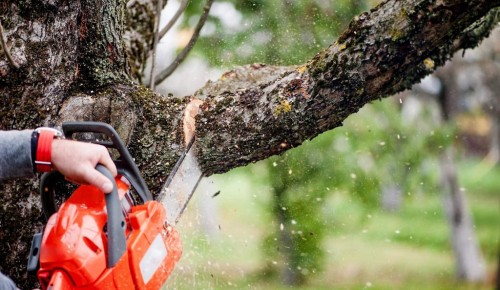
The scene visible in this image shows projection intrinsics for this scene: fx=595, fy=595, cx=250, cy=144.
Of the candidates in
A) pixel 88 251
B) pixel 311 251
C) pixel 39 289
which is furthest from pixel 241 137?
pixel 311 251

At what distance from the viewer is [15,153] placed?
4.61 feet

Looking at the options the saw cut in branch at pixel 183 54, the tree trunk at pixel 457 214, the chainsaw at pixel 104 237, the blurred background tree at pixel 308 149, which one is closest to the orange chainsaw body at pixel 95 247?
the chainsaw at pixel 104 237

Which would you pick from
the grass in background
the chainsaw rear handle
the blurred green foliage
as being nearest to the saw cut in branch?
the chainsaw rear handle

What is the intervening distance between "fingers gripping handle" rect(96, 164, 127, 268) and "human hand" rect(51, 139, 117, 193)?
0.07 feet

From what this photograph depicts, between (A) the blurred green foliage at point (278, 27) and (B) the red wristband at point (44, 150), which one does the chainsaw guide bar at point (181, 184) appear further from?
(A) the blurred green foliage at point (278, 27)

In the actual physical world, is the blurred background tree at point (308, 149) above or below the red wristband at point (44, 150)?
above

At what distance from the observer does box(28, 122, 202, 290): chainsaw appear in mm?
1412

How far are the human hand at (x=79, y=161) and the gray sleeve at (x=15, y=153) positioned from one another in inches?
2.4

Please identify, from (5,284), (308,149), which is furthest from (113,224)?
(308,149)

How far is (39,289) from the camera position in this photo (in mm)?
1736

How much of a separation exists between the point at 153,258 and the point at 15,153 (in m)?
0.43

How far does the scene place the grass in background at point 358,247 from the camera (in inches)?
269

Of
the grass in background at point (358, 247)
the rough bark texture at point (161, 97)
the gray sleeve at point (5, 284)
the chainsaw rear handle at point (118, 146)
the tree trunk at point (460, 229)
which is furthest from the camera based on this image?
the tree trunk at point (460, 229)

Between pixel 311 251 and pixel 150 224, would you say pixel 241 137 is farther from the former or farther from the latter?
pixel 311 251
